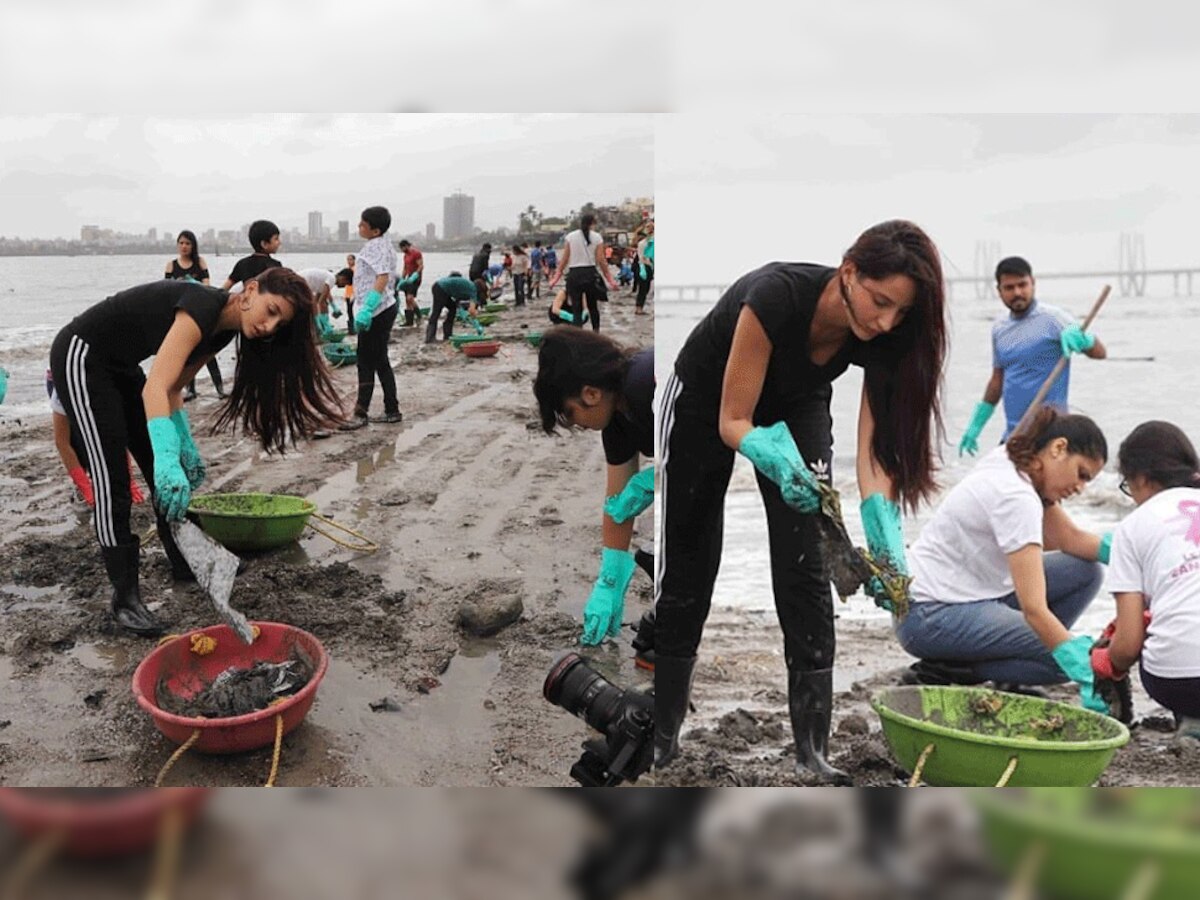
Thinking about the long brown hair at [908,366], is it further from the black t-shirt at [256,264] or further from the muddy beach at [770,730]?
the black t-shirt at [256,264]

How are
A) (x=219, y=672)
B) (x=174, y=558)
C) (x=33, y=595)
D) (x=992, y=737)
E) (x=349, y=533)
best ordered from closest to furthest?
(x=992, y=737) → (x=219, y=672) → (x=33, y=595) → (x=174, y=558) → (x=349, y=533)

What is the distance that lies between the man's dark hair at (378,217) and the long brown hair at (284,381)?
0.23 m

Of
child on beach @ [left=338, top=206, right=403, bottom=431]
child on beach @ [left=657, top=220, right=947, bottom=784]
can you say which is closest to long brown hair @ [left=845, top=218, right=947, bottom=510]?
child on beach @ [left=657, top=220, right=947, bottom=784]

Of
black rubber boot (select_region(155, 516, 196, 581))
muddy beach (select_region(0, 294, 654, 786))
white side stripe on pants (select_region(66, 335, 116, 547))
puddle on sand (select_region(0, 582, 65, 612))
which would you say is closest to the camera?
muddy beach (select_region(0, 294, 654, 786))

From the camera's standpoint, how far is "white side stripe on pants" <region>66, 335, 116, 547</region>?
2.57m

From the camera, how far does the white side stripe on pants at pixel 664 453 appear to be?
218 centimetres

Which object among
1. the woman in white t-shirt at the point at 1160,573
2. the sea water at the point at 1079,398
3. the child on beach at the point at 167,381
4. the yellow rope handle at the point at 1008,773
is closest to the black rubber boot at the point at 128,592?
the child on beach at the point at 167,381

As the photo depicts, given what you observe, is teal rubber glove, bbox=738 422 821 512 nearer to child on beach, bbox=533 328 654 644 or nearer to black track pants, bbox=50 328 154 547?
child on beach, bbox=533 328 654 644

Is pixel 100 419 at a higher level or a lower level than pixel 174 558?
higher

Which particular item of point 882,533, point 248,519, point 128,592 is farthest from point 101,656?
point 882,533

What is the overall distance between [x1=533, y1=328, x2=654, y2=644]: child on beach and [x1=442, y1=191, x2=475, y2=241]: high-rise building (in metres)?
0.40

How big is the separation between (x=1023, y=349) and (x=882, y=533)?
62cm

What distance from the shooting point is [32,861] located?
1.07m

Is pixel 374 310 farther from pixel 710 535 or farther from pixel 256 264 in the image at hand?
pixel 710 535
